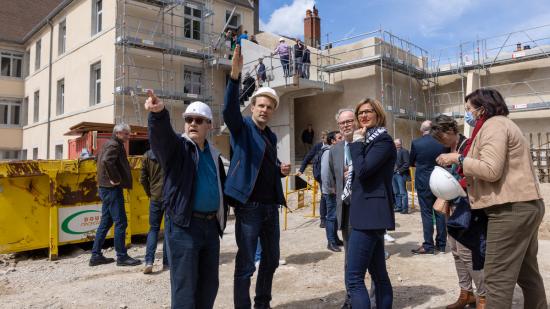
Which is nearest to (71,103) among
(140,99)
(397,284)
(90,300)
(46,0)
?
(140,99)

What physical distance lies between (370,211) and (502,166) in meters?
0.90

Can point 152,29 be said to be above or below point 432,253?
above

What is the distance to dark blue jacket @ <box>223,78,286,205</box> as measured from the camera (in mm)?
2984

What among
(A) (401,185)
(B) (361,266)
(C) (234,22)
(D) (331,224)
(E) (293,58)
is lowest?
(D) (331,224)

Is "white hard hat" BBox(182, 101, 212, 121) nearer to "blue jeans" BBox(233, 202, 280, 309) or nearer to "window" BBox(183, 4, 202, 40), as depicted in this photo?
"blue jeans" BBox(233, 202, 280, 309)

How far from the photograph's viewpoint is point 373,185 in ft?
9.71

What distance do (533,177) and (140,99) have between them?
1441 centimetres

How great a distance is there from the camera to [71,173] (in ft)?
20.6

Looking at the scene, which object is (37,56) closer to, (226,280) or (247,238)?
(226,280)

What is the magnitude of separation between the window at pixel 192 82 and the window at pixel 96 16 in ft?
13.0

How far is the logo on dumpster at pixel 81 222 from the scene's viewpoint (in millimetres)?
6258

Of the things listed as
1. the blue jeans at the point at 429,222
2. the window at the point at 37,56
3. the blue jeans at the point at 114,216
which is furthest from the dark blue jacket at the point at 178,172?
the window at the point at 37,56

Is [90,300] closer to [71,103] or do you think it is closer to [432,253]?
[432,253]

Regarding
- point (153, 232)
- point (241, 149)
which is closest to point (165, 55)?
point (153, 232)
